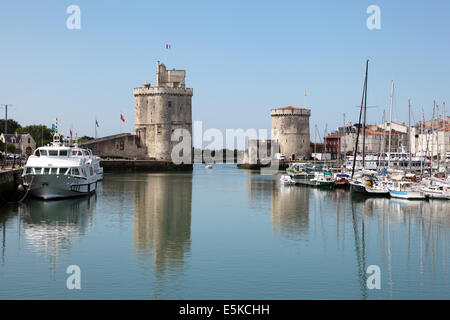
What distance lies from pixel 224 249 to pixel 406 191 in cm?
1515

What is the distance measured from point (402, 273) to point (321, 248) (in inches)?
139

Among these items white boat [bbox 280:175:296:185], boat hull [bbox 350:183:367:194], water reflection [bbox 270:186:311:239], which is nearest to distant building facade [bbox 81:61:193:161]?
white boat [bbox 280:175:296:185]

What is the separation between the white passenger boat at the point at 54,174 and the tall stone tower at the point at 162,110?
36.1m

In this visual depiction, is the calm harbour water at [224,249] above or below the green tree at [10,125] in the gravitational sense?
below

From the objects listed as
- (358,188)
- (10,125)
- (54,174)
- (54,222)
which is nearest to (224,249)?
(54,222)

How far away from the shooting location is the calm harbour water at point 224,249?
13.0 metres

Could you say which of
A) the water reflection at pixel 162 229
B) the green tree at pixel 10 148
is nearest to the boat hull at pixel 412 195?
the water reflection at pixel 162 229

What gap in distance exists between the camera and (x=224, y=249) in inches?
682

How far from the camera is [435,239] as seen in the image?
1908cm

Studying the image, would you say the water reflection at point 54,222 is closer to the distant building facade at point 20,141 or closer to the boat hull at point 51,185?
the boat hull at point 51,185

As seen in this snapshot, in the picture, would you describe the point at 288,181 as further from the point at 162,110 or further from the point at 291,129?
the point at 291,129

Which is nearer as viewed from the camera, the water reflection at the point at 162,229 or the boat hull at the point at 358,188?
the water reflection at the point at 162,229
